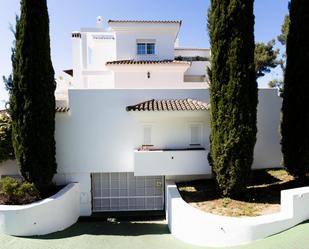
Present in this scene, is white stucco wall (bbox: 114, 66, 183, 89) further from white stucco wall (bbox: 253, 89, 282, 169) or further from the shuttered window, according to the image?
white stucco wall (bbox: 253, 89, 282, 169)

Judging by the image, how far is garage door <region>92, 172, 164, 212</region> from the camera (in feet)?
53.2

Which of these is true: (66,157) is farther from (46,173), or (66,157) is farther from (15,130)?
(15,130)

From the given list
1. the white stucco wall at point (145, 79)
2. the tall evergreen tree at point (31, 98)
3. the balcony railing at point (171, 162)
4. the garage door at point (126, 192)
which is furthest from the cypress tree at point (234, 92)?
the white stucco wall at point (145, 79)

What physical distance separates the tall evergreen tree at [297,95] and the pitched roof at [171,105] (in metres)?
4.50

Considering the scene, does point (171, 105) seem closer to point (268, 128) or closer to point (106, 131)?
point (106, 131)

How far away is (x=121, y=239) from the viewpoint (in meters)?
11.7

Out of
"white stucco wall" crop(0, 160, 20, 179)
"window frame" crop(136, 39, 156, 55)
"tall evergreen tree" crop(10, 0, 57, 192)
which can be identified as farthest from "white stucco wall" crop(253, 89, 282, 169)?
"white stucco wall" crop(0, 160, 20, 179)

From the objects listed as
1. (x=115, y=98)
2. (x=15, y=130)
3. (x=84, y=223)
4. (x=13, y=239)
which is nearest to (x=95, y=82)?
(x=115, y=98)

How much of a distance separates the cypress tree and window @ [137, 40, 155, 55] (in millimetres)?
11891

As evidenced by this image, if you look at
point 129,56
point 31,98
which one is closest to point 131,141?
point 31,98

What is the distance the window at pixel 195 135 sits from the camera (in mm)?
15664

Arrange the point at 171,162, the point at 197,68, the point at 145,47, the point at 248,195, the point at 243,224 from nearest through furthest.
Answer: the point at 243,224 → the point at 248,195 → the point at 171,162 → the point at 145,47 → the point at 197,68

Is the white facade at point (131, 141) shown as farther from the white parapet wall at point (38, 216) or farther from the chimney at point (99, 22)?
the chimney at point (99, 22)

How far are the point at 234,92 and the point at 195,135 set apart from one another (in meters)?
4.30
